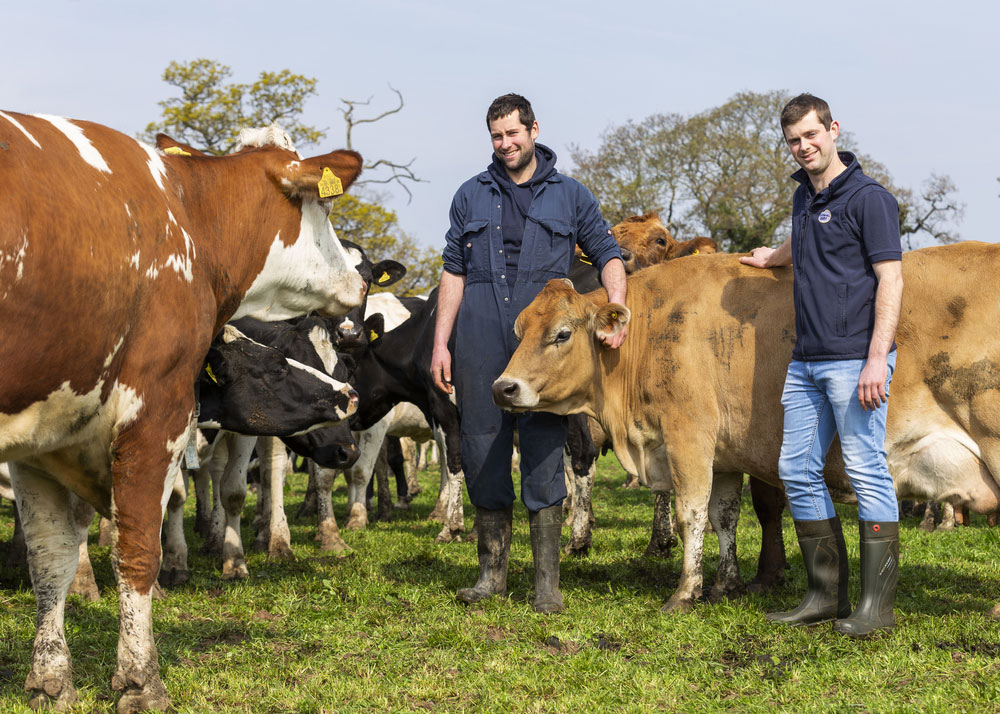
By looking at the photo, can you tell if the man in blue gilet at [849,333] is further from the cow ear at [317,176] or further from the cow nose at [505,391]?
the cow ear at [317,176]

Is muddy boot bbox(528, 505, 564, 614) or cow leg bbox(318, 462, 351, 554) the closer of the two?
muddy boot bbox(528, 505, 564, 614)

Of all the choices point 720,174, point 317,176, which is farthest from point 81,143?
point 720,174

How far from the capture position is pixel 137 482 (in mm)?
4062

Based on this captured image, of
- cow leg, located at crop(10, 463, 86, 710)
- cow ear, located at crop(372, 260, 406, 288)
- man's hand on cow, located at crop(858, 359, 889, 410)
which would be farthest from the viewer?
cow ear, located at crop(372, 260, 406, 288)

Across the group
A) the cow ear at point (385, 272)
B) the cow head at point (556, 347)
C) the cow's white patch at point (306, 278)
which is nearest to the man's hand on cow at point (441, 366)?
the cow head at point (556, 347)

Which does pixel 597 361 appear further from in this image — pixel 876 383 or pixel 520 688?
pixel 520 688

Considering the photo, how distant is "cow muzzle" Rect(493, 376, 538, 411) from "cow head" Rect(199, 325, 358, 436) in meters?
1.13

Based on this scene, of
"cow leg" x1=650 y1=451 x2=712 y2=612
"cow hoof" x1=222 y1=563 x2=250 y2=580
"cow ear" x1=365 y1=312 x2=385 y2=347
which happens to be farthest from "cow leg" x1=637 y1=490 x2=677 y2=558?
"cow ear" x1=365 y1=312 x2=385 y2=347

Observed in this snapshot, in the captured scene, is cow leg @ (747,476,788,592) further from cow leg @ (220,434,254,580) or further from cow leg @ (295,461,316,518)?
cow leg @ (295,461,316,518)

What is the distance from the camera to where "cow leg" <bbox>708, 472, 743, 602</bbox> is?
→ 247 inches

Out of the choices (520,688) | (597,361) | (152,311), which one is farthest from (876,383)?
(152,311)

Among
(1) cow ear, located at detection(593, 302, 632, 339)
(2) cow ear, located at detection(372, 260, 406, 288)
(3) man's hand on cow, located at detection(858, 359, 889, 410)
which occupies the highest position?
(2) cow ear, located at detection(372, 260, 406, 288)

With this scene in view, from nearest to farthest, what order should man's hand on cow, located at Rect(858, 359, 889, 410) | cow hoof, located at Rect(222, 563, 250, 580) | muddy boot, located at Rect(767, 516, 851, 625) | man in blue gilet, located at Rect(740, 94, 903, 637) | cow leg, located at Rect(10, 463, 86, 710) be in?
cow leg, located at Rect(10, 463, 86, 710), man's hand on cow, located at Rect(858, 359, 889, 410), man in blue gilet, located at Rect(740, 94, 903, 637), muddy boot, located at Rect(767, 516, 851, 625), cow hoof, located at Rect(222, 563, 250, 580)

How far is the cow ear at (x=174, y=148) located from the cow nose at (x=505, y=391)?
1.97m
